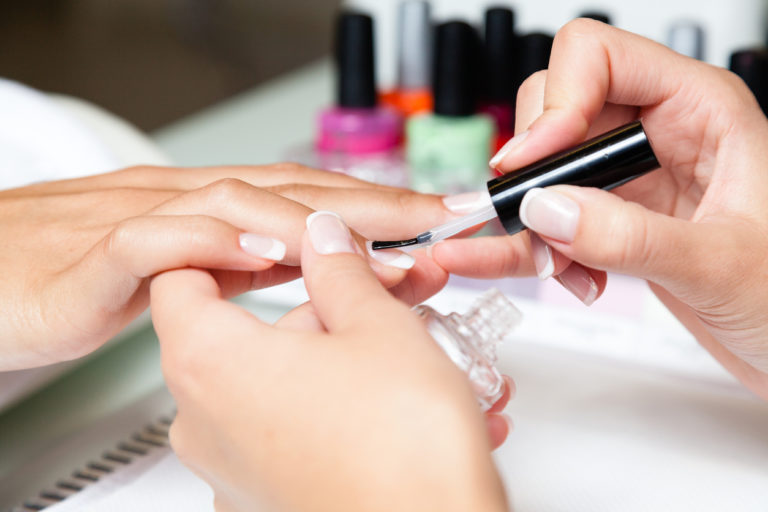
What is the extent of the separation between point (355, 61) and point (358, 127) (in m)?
0.07

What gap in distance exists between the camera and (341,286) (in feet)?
1.18

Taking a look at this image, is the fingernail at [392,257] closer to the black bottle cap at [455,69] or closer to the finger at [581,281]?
the finger at [581,281]

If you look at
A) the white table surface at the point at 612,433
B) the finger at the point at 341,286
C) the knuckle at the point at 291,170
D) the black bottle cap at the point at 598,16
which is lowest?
Result: the white table surface at the point at 612,433

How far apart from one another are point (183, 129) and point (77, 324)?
2.36 feet

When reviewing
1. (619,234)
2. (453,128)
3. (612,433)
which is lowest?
(612,433)

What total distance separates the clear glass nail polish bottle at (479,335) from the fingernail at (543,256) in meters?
0.06

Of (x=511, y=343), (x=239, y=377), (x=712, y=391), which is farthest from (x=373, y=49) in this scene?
(x=239, y=377)

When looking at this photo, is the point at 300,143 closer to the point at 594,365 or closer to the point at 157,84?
the point at 157,84

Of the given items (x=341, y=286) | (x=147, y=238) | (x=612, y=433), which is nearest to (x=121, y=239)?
(x=147, y=238)

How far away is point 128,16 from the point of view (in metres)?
1.07

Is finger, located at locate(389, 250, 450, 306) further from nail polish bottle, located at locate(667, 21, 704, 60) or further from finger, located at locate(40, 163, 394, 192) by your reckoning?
nail polish bottle, located at locate(667, 21, 704, 60)

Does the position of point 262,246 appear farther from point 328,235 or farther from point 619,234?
point 619,234

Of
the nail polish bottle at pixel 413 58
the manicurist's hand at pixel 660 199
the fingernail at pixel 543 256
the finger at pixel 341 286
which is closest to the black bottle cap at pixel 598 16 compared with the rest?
the nail polish bottle at pixel 413 58

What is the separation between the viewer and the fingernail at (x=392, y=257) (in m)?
0.44
